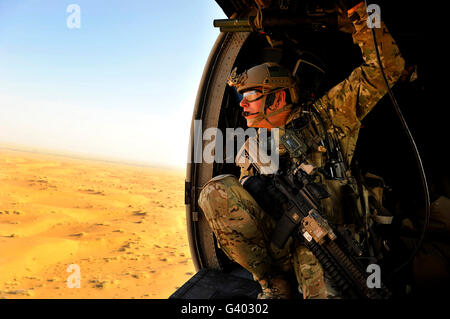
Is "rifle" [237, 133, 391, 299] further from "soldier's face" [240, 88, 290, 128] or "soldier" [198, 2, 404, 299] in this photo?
"soldier's face" [240, 88, 290, 128]

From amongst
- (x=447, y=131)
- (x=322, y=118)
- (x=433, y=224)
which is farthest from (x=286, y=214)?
(x=447, y=131)

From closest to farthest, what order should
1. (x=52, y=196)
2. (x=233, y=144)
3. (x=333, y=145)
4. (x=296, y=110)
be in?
(x=333, y=145), (x=296, y=110), (x=233, y=144), (x=52, y=196)

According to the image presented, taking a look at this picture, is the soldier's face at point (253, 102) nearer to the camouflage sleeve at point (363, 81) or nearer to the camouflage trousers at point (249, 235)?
the camouflage sleeve at point (363, 81)

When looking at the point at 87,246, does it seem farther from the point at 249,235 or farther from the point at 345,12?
the point at 345,12

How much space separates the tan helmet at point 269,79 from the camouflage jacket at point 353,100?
0.68 feet

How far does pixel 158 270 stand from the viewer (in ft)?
21.4

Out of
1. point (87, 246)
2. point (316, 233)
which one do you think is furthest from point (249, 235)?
point (87, 246)

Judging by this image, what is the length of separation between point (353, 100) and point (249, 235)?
117 centimetres

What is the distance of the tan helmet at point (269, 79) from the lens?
6.50ft

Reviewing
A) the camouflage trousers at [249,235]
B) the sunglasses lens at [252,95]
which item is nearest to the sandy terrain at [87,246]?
the camouflage trousers at [249,235]

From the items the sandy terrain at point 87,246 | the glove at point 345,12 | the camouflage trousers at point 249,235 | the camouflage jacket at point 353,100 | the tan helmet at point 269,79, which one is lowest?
the sandy terrain at point 87,246

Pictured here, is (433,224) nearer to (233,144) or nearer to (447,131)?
(447,131)

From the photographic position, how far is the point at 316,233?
1.52 meters
